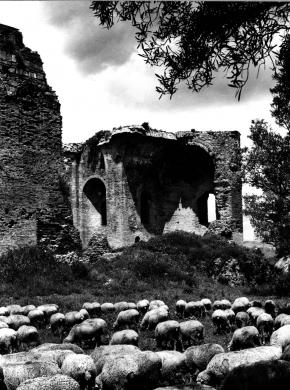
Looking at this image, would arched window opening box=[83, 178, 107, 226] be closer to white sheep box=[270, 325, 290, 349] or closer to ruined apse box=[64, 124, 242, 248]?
ruined apse box=[64, 124, 242, 248]

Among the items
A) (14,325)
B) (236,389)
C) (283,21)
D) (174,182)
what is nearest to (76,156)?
(174,182)

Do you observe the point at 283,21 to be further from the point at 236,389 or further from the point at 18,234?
the point at 18,234

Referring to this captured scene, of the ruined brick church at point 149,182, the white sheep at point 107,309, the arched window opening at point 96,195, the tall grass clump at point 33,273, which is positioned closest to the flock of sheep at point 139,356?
the white sheep at point 107,309

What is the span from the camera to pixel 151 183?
3275 cm

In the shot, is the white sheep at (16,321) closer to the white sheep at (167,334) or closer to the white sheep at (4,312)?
the white sheep at (4,312)

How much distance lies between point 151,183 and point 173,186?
149 centimetres

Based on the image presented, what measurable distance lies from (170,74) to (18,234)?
34.5 ft

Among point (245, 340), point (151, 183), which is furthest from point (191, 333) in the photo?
point (151, 183)

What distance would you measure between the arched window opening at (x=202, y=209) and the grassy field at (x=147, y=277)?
8955 mm

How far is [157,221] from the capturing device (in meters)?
32.7

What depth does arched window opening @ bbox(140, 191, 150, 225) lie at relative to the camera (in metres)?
32.4

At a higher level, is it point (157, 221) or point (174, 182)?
point (174, 182)

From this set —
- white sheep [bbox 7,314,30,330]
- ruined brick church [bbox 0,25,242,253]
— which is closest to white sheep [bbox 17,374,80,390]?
white sheep [bbox 7,314,30,330]

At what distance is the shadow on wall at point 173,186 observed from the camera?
3195cm
